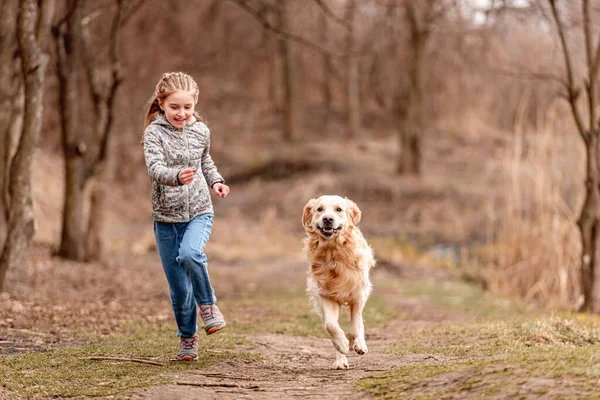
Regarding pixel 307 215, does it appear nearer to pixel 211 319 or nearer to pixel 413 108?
pixel 211 319

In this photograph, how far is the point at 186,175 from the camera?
17.1 ft

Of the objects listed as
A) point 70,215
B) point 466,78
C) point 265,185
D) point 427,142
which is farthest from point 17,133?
point 466,78

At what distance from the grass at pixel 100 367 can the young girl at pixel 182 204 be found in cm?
37

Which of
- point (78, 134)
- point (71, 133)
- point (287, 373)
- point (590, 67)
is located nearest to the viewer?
point (287, 373)

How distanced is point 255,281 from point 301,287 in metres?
0.90

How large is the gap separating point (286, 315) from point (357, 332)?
3.08 m

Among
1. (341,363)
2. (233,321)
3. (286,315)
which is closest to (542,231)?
(286,315)

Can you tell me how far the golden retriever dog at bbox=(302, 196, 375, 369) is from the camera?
5.95 meters

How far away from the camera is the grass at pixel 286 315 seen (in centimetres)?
789

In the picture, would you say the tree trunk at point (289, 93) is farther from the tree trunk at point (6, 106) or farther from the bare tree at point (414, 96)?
the tree trunk at point (6, 106)

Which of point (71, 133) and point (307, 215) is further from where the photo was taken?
point (71, 133)

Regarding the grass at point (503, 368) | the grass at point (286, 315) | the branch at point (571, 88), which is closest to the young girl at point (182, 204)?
the grass at point (503, 368)

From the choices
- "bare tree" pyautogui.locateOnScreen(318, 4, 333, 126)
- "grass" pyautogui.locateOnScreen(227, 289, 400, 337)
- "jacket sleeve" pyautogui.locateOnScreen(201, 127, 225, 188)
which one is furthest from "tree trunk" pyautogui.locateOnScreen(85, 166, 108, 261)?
"bare tree" pyautogui.locateOnScreen(318, 4, 333, 126)

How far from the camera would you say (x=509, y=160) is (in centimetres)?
1260
